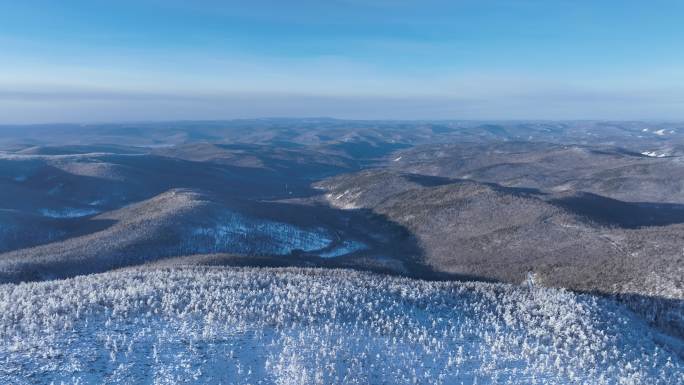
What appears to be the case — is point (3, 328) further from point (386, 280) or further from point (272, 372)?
point (386, 280)

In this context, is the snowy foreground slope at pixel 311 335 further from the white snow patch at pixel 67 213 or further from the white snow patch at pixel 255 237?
the white snow patch at pixel 67 213

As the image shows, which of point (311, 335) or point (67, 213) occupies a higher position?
point (311, 335)

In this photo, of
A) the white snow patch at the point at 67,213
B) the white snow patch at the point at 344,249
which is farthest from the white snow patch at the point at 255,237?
the white snow patch at the point at 67,213

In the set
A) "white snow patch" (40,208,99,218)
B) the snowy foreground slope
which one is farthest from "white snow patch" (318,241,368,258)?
"white snow patch" (40,208,99,218)

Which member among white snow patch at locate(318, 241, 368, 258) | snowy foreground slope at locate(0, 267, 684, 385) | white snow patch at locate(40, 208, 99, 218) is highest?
snowy foreground slope at locate(0, 267, 684, 385)

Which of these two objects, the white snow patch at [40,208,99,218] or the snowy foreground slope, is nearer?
the snowy foreground slope

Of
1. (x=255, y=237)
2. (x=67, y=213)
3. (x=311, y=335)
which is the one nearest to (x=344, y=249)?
(x=255, y=237)

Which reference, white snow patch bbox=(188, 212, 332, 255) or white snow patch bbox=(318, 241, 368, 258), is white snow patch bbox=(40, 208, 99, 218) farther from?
white snow patch bbox=(318, 241, 368, 258)

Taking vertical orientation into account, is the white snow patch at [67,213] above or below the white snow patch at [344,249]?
above

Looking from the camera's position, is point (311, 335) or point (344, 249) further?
point (344, 249)

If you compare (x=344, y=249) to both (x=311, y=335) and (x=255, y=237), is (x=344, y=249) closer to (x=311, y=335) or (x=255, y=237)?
(x=255, y=237)
